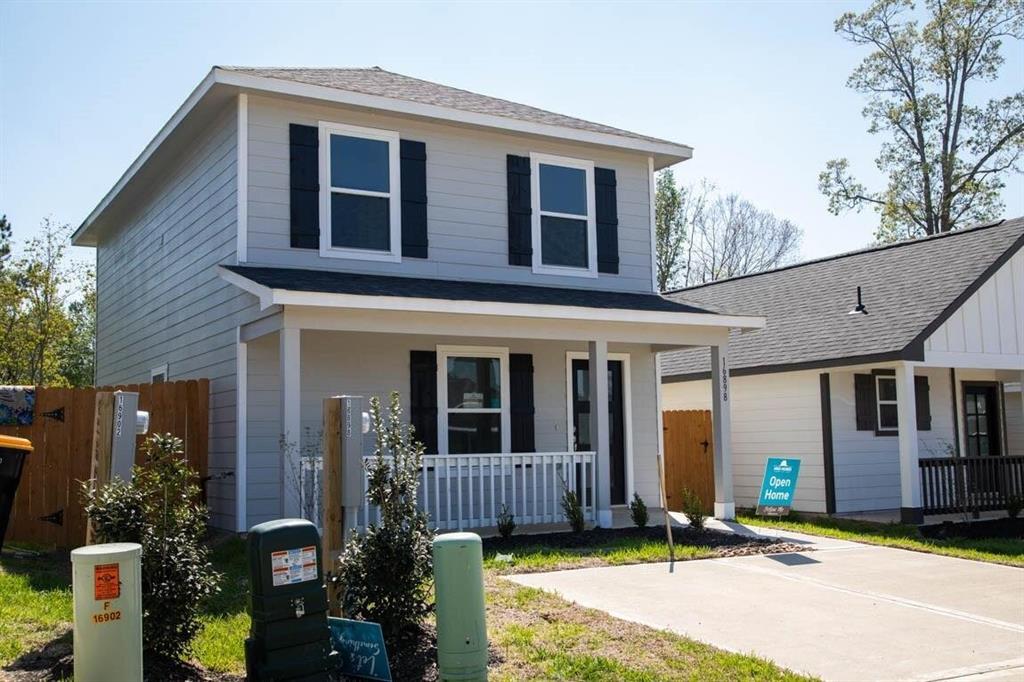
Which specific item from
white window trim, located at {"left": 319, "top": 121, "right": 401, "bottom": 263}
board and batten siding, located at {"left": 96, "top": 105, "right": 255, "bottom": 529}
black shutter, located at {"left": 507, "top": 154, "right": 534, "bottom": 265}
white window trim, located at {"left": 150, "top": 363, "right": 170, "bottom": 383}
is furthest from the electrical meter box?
white window trim, located at {"left": 150, "top": 363, "right": 170, "bottom": 383}

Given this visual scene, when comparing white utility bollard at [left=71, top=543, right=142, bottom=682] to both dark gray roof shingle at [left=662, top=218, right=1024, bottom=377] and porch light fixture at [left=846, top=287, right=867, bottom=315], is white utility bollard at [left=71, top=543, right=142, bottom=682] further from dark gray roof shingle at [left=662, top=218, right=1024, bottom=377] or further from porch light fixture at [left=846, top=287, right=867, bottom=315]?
porch light fixture at [left=846, top=287, right=867, bottom=315]

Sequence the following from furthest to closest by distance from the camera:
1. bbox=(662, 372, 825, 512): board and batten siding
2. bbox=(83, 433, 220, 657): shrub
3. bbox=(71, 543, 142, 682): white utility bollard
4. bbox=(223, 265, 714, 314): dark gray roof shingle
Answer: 1. bbox=(662, 372, 825, 512): board and batten siding
2. bbox=(223, 265, 714, 314): dark gray roof shingle
3. bbox=(83, 433, 220, 657): shrub
4. bbox=(71, 543, 142, 682): white utility bollard

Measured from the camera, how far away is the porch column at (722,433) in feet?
42.5

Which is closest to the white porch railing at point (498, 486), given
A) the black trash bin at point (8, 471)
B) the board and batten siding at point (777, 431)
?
the board and batten siding at point (777, 431)

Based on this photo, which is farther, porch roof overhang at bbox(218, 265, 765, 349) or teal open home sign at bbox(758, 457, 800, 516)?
teal open home sign at bbox(758, 457, 800, 516)

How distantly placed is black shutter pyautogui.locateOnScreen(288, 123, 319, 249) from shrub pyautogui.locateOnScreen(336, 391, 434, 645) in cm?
607

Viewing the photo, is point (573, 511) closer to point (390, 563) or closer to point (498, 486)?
point (498, 486)

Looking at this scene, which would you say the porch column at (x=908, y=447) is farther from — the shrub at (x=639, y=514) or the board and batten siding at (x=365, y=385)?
the shrub at (x=639, y=514)

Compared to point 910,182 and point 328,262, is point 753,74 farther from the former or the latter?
point 910,182

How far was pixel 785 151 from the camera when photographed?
31828 mm

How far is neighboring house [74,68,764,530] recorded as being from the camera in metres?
11.1

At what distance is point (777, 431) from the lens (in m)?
15.5

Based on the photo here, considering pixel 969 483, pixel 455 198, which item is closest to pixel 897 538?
pixel 969 483

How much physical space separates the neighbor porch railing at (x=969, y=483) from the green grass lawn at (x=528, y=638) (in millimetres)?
8065
